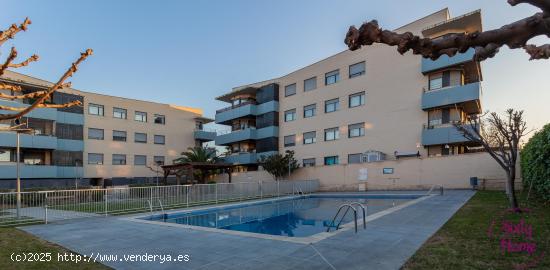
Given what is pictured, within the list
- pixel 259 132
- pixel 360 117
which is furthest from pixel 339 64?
pixel 259 132

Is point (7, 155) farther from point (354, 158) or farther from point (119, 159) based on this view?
point (354, 158)

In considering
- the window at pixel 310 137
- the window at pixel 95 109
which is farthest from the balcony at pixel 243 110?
the window at pixel 95 109

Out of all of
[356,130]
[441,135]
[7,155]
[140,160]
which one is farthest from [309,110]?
[7,155]

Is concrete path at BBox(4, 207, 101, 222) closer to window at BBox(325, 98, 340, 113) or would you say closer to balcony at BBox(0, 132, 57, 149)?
balcony at BBox(0, 132, 57, 149)

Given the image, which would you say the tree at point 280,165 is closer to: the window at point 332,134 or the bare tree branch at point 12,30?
the window at point 332,134

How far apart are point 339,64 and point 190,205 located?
2272cm

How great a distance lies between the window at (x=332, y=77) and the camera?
3469cm

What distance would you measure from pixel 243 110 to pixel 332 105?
39.8 ft

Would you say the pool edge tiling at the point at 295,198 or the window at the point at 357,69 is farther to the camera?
the window at the point at 357,69

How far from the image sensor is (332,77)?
3522cm

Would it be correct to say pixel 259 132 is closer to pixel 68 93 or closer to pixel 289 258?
pixel 68 93

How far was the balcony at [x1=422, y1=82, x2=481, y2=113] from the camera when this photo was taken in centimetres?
2409

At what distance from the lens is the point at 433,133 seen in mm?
25781

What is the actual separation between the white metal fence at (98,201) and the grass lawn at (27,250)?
2.92 metres
